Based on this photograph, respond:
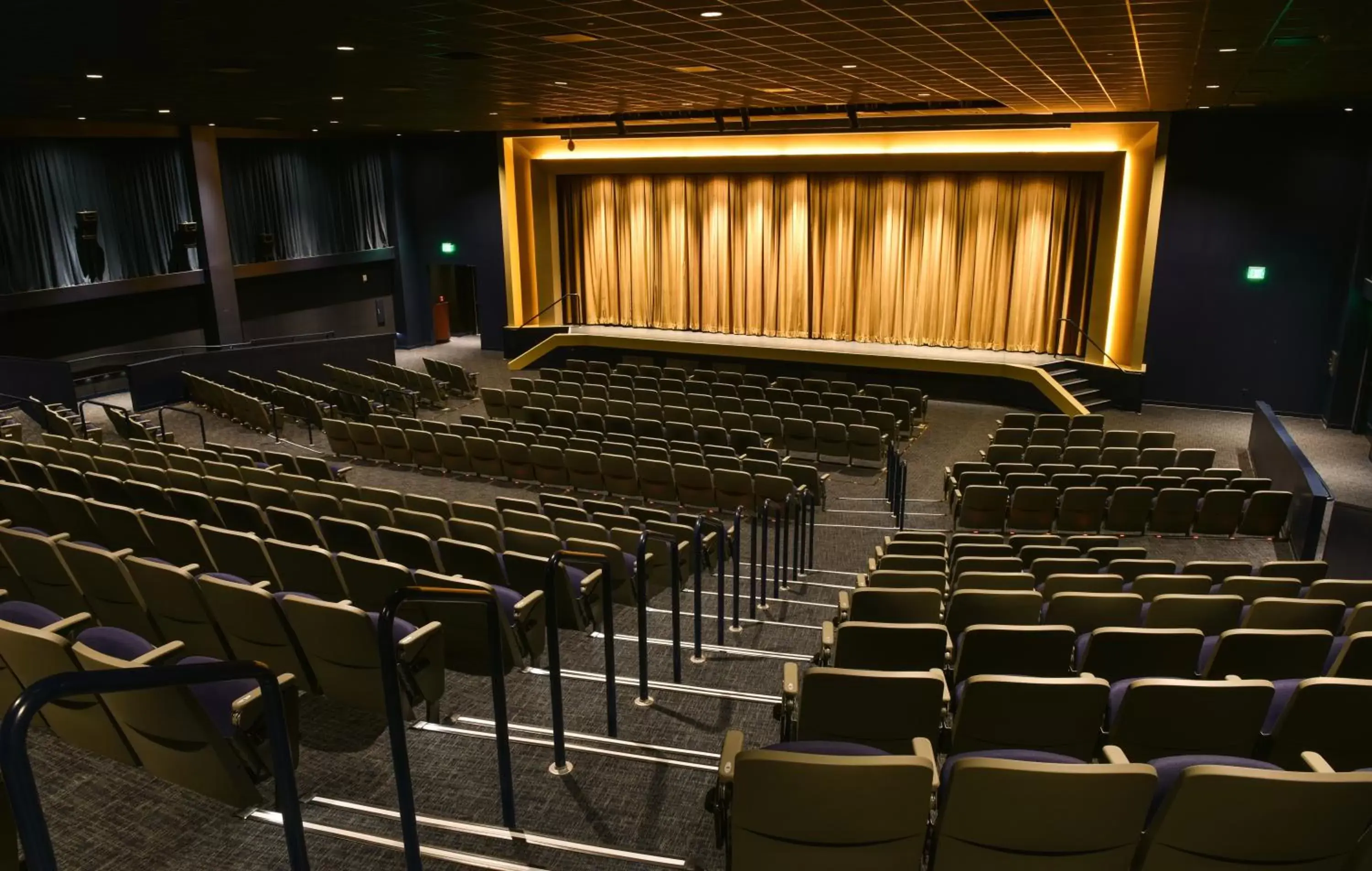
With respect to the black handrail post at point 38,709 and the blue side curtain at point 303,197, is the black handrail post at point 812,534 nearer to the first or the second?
the black handrail post at point 38,709

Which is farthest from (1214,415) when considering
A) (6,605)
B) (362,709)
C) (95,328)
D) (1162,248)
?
(95,328)

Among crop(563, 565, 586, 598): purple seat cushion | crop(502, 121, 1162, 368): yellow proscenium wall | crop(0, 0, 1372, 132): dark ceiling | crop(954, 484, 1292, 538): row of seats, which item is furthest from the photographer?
crop(502, 121, 1162, 368): yellow proscenium wall

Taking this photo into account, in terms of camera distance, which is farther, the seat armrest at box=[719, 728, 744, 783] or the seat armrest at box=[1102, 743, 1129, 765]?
the seat armrest at box=[719, 728, 744, 783]

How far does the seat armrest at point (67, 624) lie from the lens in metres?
3.79

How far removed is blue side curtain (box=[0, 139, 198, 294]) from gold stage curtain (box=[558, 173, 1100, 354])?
27.6 ft

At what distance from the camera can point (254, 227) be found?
800 inches

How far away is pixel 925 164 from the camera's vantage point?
17656mm

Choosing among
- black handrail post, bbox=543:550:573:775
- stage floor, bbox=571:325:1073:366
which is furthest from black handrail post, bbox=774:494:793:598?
stage floor, bbox=571:325:1073:366

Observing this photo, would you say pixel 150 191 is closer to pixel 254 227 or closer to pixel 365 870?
pixel 254 227

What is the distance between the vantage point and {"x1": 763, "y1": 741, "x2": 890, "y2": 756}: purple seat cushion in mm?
3049

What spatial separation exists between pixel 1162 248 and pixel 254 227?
18208 mm

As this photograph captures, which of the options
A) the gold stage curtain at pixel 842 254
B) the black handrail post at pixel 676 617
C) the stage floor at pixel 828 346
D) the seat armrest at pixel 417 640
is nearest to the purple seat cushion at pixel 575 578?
the black handrail post at pixel 676 617

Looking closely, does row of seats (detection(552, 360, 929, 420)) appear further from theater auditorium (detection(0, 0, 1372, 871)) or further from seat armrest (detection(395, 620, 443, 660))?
seat armrest (detection(395, 620, 443, 660))

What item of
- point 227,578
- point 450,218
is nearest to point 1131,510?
point 227,578
